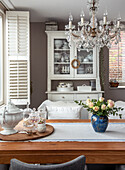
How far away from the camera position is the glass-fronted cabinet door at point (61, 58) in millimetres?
4117

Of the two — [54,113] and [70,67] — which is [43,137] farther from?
[70,67]

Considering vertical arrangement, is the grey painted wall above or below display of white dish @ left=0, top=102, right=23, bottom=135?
above

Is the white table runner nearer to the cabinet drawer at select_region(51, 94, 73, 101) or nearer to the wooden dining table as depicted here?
the wooden dining table

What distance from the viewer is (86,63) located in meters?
Result: 4.16

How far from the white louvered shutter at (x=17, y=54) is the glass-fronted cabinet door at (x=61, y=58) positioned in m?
0.77

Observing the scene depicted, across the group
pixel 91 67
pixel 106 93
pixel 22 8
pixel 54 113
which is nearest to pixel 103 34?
pixel 54 113

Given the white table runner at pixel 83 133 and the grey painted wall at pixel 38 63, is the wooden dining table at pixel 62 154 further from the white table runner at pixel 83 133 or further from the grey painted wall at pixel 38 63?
the grey painted wall at pixel 38 63

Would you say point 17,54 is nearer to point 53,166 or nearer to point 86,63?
point 86,63

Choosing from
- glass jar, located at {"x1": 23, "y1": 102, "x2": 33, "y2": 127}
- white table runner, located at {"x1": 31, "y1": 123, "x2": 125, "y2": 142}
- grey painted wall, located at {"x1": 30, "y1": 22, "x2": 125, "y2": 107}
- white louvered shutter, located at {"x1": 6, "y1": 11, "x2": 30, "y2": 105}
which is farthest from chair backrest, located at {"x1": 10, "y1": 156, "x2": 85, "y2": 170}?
grey painted wall, located at {"x1": 30, "y1": 22, "x2": 125, "y2": 107}

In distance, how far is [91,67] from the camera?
4.15 metres

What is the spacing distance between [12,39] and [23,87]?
0.96 metres

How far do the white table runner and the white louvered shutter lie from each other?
1.88 meters

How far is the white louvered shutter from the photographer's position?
351 centimetres

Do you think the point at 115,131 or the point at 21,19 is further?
the point at 21,19
